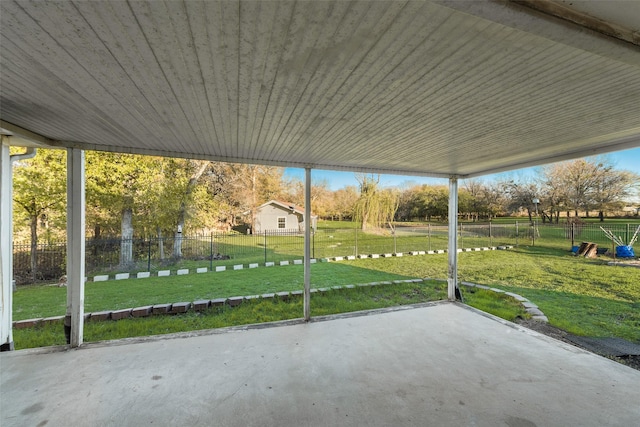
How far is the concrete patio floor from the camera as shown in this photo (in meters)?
1.79

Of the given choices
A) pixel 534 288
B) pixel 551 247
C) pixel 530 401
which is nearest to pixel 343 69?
pixel 530 401

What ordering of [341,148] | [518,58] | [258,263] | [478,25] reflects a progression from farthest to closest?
[258,263]
[341,148]
[518,58]
[478,25]

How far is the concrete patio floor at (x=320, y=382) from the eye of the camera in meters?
1.79

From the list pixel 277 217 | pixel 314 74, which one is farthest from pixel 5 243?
pixel 277 217

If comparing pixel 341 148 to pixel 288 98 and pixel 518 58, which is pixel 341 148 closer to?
pixel 288 98

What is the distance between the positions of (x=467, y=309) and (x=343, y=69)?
405 cm

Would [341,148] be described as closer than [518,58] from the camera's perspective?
No

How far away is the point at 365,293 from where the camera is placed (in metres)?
4.96

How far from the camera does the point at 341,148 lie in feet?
9.41

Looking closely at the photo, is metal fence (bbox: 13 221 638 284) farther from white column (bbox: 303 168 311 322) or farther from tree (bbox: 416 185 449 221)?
white column (bbox: 303 168 311 322)

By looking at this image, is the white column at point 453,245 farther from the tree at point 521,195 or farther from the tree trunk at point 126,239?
the tree at point 521,195

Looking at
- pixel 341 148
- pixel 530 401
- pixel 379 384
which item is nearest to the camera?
pixel 530 401

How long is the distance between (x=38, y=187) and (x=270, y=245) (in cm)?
610

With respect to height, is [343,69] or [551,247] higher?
[343,69]
